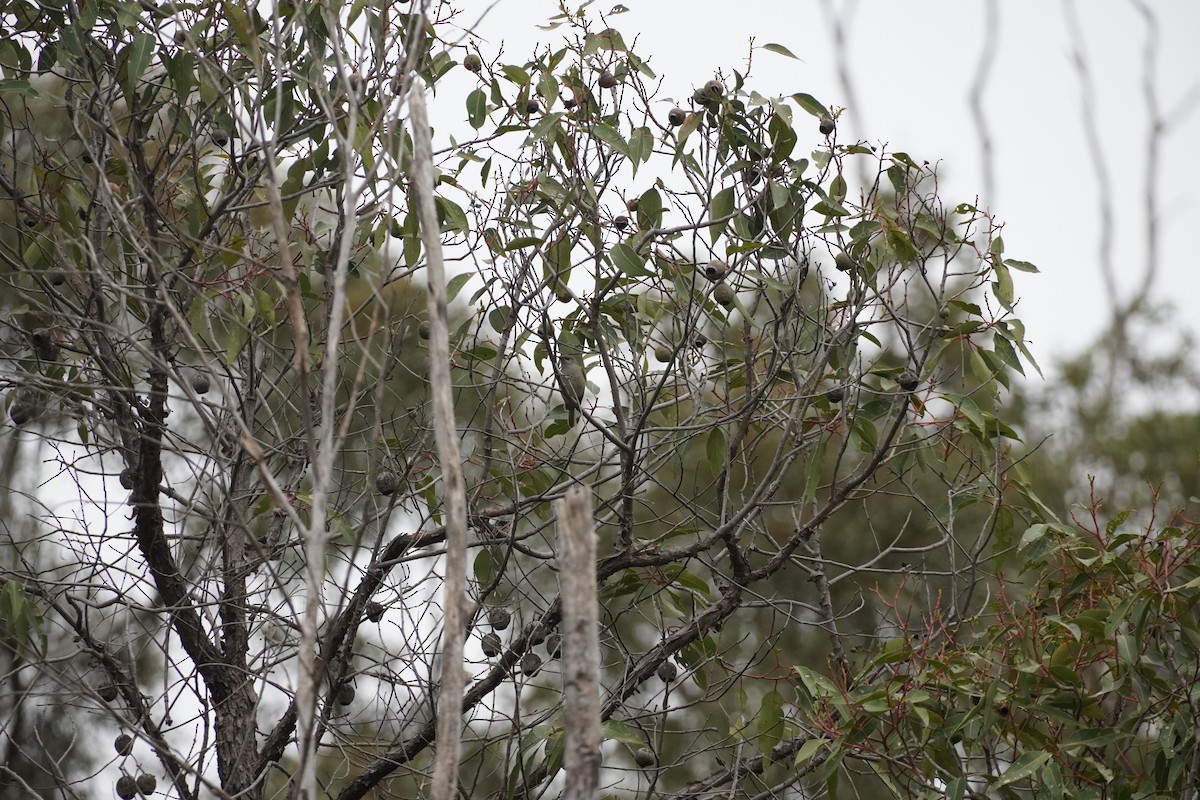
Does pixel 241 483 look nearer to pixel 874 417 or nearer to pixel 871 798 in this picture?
pixel 874 417

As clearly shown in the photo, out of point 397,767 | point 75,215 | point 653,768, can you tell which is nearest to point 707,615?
point 653,768

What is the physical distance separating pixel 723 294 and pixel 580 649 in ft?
3.86

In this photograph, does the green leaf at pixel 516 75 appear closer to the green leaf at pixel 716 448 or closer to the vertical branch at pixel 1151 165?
the green leaf at pixel 716 448

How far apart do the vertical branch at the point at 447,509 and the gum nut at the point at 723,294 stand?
3.06ft

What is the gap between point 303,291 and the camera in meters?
2.84

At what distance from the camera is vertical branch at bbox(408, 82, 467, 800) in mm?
1536

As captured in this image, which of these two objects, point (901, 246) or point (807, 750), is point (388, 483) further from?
point (901, 246)

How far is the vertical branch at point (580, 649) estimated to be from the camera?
4.97 ft

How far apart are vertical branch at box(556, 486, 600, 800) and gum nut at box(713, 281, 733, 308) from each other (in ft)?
3.27

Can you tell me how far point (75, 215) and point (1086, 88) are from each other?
3.89 metres

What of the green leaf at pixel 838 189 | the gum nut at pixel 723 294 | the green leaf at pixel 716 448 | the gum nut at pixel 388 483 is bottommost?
the green leaf at pixel 716 448

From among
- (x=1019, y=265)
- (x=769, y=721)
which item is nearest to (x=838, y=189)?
(x=1019, y=265)

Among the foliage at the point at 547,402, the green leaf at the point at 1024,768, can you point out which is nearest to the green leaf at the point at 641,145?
the foliage at the point at 547,402

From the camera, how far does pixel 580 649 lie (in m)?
1.55
